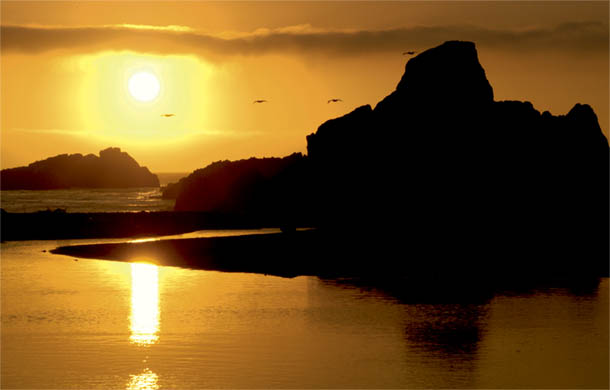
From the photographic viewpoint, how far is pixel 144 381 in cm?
3606

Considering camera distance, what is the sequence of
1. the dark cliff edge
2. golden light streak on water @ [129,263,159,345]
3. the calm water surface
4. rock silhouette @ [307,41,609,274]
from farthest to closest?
rock silhouette @ [307,41,609,274]
the dark cliff edge
golden light streak on water @ [129,263,159,345]
the calm water surface

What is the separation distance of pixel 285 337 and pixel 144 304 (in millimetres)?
13681

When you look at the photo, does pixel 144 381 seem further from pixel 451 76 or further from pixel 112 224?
pixel 451 76

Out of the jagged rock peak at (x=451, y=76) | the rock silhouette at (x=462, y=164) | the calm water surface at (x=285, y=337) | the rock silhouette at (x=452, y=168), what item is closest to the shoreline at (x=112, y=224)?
the rock silhouette at (x=452, y=168)

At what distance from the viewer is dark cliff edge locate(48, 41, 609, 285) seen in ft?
415

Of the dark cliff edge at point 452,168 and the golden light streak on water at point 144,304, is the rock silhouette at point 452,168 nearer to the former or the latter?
the dark cliff edge at point 452,168

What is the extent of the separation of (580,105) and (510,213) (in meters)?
23.9

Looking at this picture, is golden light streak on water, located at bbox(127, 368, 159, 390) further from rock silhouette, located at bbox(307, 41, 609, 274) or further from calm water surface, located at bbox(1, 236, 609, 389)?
rock silhouette, located at bbox(307, 41, 609, 274)

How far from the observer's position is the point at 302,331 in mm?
48844

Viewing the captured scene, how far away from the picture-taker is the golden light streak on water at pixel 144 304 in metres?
46.7

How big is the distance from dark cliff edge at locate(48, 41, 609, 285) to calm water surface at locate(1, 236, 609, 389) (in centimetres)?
4802

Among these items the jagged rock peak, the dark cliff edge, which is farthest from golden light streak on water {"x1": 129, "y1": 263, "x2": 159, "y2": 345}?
the jagged rock peak

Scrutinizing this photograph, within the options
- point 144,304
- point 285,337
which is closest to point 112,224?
point 144,304

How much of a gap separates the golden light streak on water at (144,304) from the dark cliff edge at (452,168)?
3617 cm
